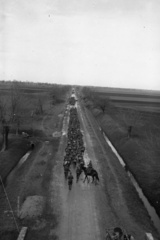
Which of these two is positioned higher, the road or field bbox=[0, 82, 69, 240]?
the road

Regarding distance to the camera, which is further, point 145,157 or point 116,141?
point 116,141

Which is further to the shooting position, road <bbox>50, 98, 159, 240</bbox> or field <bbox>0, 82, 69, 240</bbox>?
field <bbox>0, 82, 69, 240</bbox>

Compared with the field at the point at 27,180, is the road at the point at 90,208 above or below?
above

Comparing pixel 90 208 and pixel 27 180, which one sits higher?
pixel 90 208

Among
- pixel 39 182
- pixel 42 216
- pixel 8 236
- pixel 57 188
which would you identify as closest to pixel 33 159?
pixel 39 182

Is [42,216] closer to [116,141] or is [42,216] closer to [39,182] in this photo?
[39,182]

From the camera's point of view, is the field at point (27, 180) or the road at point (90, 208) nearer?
the road at point (90, 208)

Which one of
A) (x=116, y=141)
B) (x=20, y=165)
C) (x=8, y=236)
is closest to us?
(x=8, y=236)

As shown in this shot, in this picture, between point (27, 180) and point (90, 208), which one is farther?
point (27, 180)
